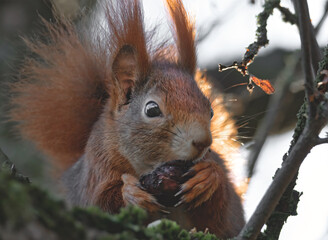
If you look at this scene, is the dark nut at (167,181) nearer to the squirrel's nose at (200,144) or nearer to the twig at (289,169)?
the squirrel's nose at (200,144)

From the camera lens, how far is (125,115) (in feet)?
6.66

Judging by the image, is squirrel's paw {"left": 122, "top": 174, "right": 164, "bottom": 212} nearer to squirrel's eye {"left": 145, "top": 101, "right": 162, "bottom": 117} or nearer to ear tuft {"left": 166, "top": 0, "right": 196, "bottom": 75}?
squirrel's eye {"left": 145, "top": 101, "right": 162, "bottom": 117}

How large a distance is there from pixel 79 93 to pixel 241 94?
98 cm

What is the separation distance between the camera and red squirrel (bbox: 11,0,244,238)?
181 centimetres

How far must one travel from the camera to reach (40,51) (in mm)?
2264

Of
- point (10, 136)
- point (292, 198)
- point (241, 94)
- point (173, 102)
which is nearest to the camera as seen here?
point (292, 198)

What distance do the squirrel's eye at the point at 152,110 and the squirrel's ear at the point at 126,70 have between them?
21 cm

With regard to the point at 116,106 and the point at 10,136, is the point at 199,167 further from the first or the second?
the point at 10,136

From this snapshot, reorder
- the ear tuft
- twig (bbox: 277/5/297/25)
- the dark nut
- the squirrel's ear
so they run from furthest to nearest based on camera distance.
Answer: the ear tuft, the squirrel's ear, the dark nut, twig (bbox: 277/5/297/25)

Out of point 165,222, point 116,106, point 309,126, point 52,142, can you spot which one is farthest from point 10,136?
point 309,126

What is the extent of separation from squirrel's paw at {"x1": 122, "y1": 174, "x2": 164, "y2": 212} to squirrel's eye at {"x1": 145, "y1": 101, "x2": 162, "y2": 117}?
0.94ft

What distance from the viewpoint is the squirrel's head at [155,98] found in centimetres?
178

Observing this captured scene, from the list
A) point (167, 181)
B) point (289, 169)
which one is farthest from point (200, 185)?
point (289, 169)

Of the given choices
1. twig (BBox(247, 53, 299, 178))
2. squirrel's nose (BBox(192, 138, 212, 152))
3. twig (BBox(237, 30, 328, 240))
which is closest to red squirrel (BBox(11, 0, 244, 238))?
squirrel's nose (BBox(192, 138, 212, 152))
